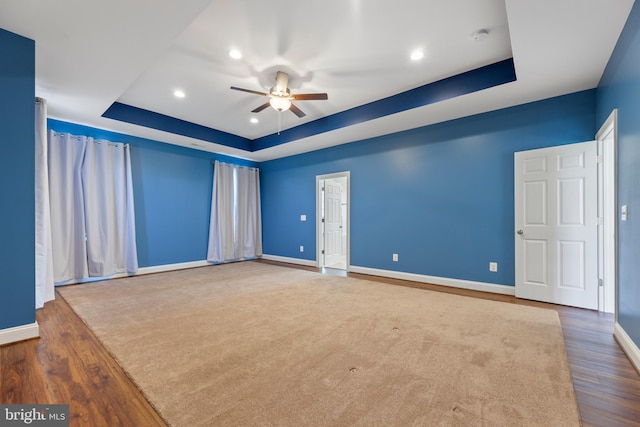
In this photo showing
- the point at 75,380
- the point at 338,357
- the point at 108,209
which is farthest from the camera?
the point at 108,209

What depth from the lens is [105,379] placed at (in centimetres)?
169

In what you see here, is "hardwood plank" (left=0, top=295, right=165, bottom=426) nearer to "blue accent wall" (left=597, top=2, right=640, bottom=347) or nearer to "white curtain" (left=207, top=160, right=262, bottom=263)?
"blue accent wall" (left=597, top=2, right=640, bottom=347)

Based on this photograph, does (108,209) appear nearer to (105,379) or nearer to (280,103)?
(280,103)

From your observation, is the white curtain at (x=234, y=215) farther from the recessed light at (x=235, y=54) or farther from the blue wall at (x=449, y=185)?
the recessed light at (x=235, y=54)

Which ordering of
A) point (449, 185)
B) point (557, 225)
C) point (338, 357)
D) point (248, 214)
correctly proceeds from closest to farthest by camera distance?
point (338, 357) → point (557, 225) → point (449, 185) → point (248, 214)

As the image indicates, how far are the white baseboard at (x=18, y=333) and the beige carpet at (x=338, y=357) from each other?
1.28ft

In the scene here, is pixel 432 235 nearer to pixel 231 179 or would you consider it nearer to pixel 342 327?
pixel 342 327

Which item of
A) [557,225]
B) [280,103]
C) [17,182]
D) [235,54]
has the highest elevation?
[235,54]

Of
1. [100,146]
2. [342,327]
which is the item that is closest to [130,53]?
[100,146]

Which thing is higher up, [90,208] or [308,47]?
[308,47]

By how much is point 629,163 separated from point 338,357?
2.72 meters

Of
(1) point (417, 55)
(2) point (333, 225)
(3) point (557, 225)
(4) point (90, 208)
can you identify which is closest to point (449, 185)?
(3) point (557, 225)

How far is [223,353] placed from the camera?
2012 mm

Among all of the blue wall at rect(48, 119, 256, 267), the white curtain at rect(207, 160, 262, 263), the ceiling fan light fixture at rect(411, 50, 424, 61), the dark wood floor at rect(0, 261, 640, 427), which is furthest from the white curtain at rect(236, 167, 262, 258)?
the ceiling fan light fixture at rect(411, 50, 424, 61)
